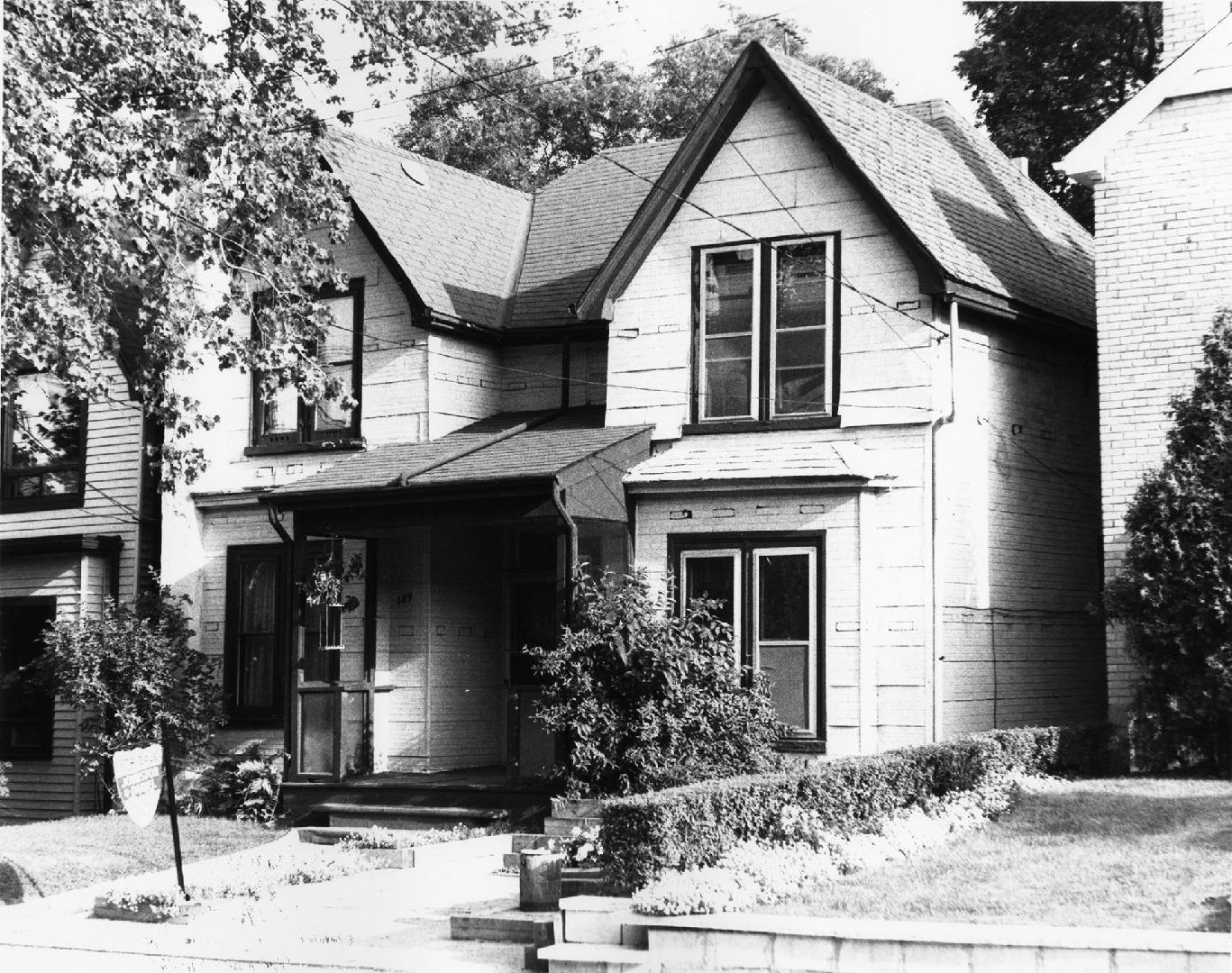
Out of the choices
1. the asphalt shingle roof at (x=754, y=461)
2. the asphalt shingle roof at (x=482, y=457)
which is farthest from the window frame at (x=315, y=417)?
the asphalt shingle roof at (x=754, y=461)

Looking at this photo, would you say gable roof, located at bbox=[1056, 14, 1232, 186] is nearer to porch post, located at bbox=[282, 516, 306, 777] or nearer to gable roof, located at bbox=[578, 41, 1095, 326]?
gable roof, located at bbox=[578, 41, 1095, 326]

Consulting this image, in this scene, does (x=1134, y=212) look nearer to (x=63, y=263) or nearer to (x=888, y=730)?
(x=888, y=730)

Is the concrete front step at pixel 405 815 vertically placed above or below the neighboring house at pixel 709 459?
below

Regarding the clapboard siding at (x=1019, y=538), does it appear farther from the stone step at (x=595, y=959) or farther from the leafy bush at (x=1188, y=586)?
the stone step at (x=595, y=959)

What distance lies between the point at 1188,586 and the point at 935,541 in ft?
9.20

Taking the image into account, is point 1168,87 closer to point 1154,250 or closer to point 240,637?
point 1154,250

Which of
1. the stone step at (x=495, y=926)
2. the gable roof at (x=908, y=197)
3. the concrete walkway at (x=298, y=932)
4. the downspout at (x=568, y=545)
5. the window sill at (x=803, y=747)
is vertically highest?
the gable roof at (x=908, y=197)

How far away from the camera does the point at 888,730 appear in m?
17.3

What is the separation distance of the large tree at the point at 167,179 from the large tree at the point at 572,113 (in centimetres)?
822

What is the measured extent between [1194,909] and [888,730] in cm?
703

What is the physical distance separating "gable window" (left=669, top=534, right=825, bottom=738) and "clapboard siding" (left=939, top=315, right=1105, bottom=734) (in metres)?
1.40

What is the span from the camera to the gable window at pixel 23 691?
23.2 m

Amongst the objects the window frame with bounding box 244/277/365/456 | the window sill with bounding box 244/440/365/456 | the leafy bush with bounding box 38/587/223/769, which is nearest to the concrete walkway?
the leafy bush with bounding box 38/587/223/769

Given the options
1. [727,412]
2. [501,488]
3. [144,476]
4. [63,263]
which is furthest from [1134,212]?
[144,476]
